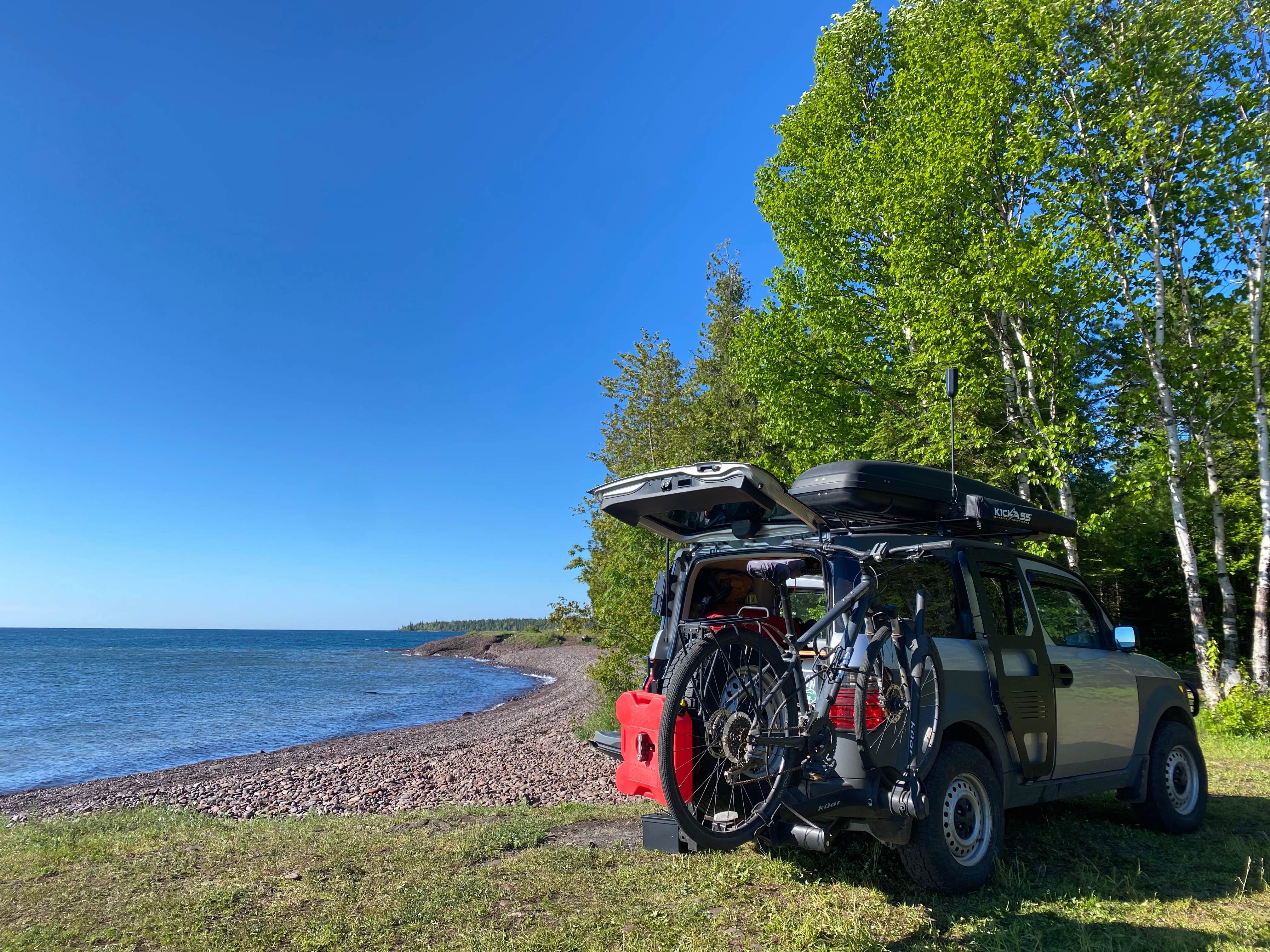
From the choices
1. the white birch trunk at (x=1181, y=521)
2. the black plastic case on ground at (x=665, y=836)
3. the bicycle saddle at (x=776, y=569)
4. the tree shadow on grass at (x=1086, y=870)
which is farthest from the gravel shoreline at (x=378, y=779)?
the white birch trunk at (x=1181, y=521)

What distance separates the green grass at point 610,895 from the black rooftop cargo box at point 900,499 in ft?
7.07

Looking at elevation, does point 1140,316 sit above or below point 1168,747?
above

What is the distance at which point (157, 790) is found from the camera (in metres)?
14.8

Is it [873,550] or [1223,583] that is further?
[1223,583]

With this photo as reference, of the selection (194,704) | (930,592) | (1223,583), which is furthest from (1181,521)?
(194,704)

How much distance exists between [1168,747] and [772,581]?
162 inches

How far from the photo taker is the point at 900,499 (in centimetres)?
498

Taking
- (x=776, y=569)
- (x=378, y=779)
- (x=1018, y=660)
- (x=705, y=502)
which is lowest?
(x=378, y=779)

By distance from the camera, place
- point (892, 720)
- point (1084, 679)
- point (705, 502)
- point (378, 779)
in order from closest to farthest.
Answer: point (892, 720) → point (705, 502) → point (1084, 679) → point (378, 779)

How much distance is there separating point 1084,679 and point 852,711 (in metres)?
2.57

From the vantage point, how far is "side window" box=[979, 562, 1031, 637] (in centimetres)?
510

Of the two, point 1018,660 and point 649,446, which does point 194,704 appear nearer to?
point 649,446

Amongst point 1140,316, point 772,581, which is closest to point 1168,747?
point 772,581

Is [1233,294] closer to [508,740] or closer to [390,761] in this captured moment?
[508,740]
